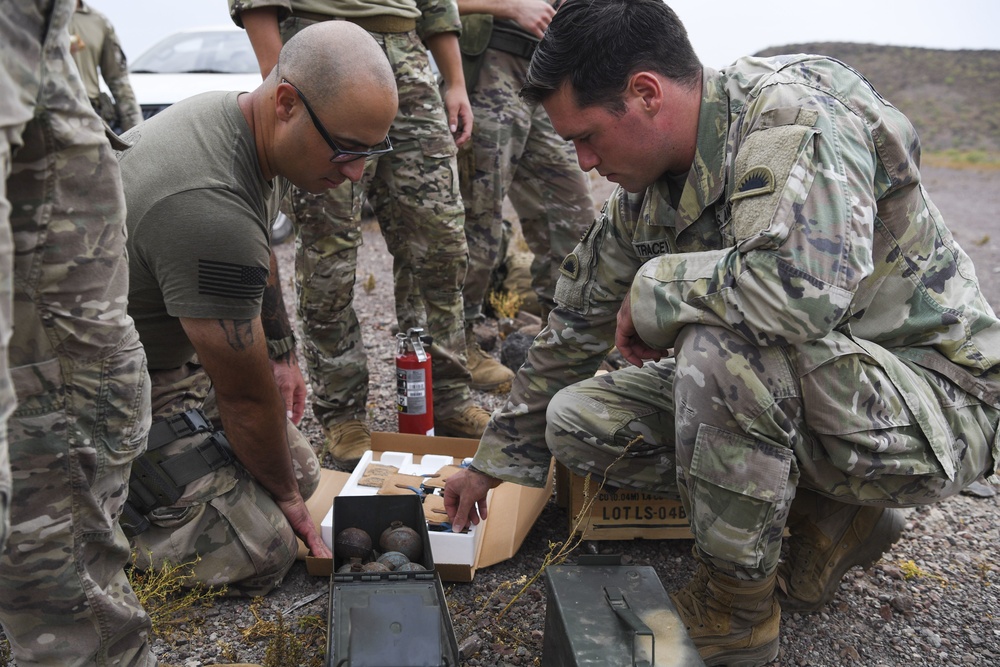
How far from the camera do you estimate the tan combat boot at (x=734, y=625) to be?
7.50 ft

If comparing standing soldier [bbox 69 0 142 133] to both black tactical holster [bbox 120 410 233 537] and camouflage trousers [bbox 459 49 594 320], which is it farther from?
black tactical holster [bbox 120 410 233 537]

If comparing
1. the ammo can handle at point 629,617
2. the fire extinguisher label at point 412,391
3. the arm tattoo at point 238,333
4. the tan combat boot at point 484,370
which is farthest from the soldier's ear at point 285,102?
the tan combat boot at point 484,370

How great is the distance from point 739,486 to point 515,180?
2.87 meters

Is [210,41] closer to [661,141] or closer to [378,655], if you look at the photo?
[661,141]

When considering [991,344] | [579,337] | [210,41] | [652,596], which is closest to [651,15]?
[579,337]

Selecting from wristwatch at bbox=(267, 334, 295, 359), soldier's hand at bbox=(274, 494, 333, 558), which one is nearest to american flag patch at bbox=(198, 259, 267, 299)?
wristwatch at bbox=(267, 334, 295, 359)

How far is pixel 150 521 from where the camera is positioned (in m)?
2.49

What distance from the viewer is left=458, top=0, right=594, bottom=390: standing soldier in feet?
13.8

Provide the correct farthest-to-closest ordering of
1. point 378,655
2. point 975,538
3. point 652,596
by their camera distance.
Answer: point 975,538
point 652,596
point 378,655

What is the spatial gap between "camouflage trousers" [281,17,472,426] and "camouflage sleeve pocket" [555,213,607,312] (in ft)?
3.26

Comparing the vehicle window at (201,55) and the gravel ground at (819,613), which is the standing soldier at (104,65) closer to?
the vehicle window at (201,55)

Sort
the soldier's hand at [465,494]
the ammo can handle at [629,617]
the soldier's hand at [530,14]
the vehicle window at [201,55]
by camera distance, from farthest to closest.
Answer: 1. the vehicle window at [201,55]
2. the soldier's hand at [530,14]
3. the soldier's hand at [465,494]
4. the ammo can handle at [629,617]

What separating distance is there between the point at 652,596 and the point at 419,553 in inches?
31.1

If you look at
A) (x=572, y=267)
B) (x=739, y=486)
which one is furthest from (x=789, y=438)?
(x=572, y=267)
